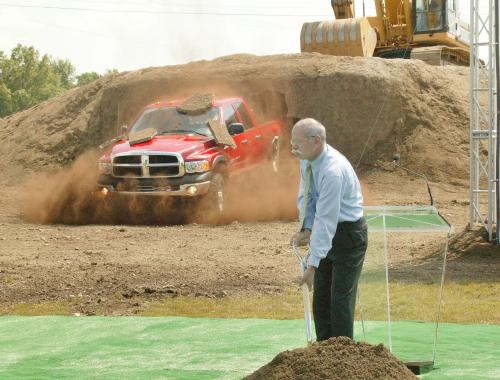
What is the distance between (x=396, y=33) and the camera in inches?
1221

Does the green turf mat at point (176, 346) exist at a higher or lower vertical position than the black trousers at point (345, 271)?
lower

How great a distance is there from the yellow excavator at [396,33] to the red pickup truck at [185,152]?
10.3 metres

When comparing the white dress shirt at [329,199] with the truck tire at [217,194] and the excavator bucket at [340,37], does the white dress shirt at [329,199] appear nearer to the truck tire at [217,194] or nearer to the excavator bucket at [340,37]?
the truck tire at [217,194]

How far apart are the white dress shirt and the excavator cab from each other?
2421cm

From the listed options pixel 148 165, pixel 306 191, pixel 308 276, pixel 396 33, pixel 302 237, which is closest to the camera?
pixel 308 276

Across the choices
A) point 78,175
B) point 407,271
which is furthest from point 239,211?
point 407,271

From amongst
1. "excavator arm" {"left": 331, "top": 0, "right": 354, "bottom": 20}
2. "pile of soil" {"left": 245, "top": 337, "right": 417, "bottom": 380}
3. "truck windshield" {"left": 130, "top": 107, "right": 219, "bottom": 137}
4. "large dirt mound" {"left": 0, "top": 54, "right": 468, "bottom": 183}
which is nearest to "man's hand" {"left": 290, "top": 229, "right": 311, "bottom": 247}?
"pile of soil" {"left": 245, "top": 337, "right": 417, "bottom": 380}

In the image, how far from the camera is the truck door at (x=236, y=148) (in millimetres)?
18466

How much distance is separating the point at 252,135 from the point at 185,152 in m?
2.42

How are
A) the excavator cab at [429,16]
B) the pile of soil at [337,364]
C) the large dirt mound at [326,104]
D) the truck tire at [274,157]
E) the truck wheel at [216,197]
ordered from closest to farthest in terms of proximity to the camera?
1. the pile of soil at [337,364]
2. the truck wheel at [216,197]
3. the truck tire at [274,157]
4. the large dirt mound at [326,104]
5. the excavator cab at [429,16]

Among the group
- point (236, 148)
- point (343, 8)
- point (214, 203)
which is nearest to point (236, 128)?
point (236, 148)

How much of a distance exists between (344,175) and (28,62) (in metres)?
99.3

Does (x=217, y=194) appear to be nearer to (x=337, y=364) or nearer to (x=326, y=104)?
(x=326, y=104)

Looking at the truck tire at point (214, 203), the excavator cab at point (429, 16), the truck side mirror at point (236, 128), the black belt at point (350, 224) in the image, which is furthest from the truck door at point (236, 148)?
the excavator cab at point (429, 16)
